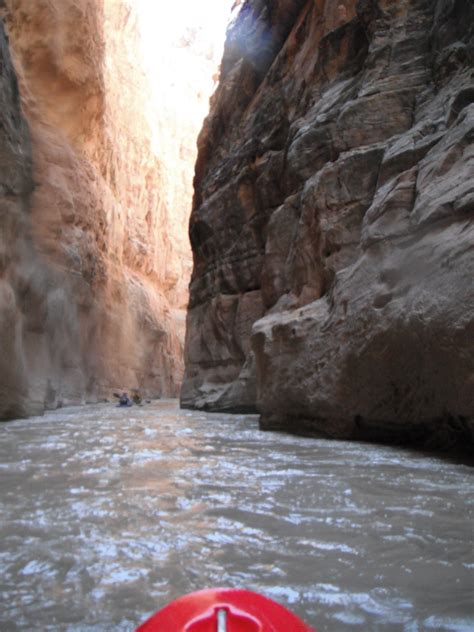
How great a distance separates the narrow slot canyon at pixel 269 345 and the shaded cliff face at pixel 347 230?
0.12 ft

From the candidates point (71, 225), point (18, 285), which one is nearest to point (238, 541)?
point (18, 285)

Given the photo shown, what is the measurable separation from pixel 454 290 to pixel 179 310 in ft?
118

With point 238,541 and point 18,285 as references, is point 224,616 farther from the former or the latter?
point 18,285

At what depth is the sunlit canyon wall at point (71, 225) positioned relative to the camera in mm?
11461

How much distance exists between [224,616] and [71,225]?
689 inches

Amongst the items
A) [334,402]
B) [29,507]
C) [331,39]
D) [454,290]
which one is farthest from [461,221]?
[331,39]

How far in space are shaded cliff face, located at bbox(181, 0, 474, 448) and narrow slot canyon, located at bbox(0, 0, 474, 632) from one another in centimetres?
4

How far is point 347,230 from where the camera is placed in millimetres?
8164

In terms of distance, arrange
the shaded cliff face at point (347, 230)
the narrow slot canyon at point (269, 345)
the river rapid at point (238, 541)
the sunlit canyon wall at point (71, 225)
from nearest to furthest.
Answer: the river rapid at point (238, 541)
the narrow slot canyon at point (269, 345)
the shaded cliff face at point (347, 230)
the sunlit canyon wall at point (71, 225)

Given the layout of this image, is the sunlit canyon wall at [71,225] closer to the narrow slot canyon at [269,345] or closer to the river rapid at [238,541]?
the narrow slot canyon at [269,345]

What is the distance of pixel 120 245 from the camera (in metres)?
25.9

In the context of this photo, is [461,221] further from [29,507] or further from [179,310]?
[179,310]

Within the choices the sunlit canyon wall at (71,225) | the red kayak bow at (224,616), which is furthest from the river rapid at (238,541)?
the sunlit canyon wall at (71,225)

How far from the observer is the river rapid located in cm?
148
